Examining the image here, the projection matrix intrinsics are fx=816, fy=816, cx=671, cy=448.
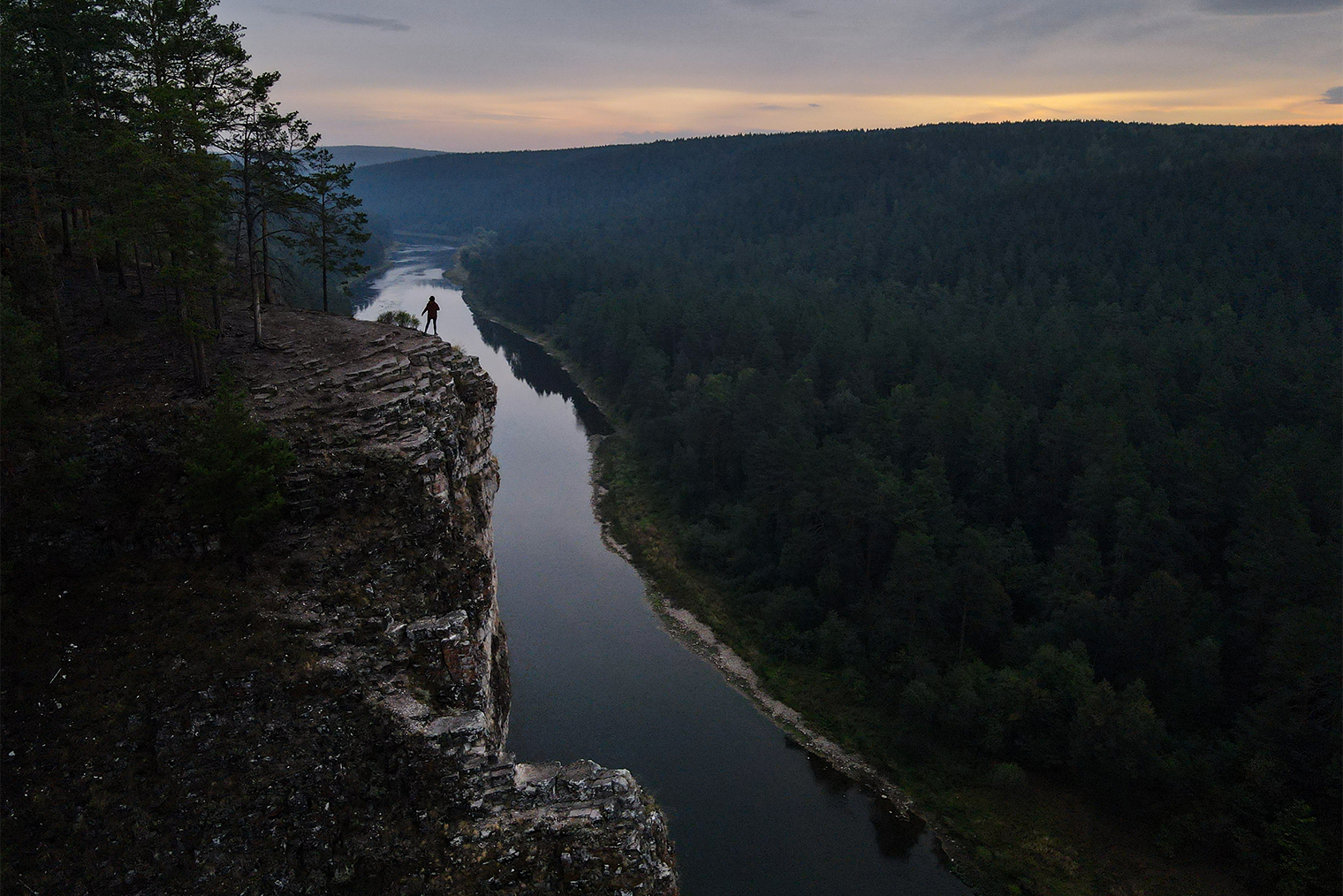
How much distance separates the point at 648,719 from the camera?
34.7m

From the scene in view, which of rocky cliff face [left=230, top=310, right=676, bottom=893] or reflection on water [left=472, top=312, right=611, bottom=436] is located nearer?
rocky cliff face [left=230, top=310, right=676, bottom=893]

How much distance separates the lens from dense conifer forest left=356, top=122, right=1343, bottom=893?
29.6m

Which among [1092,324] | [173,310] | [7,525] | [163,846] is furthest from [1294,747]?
[1092,324]

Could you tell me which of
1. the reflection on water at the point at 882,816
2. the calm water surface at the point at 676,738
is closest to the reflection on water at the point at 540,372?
the calm water surface at the point at 676,738

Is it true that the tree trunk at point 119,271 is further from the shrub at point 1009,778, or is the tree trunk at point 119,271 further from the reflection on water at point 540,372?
the reflection on water at point 540,372

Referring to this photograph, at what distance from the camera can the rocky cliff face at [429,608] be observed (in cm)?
1745

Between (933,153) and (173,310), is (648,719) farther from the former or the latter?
(933,153)

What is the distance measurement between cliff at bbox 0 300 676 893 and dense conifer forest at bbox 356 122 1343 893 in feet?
68.6

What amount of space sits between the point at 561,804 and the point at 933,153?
166 m

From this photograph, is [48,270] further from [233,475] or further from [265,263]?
[233,475]

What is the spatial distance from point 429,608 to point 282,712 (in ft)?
14.7

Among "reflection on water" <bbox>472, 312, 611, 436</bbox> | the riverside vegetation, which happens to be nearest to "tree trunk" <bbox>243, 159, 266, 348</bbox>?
the riverside vegetation

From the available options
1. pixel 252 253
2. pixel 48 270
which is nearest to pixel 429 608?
pixel 252 253

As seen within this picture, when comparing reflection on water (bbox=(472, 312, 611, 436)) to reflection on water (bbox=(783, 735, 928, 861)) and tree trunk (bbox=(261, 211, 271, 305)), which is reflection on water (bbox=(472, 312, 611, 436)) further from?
reflection on water (bbox=(783, 735, 928, 861))
